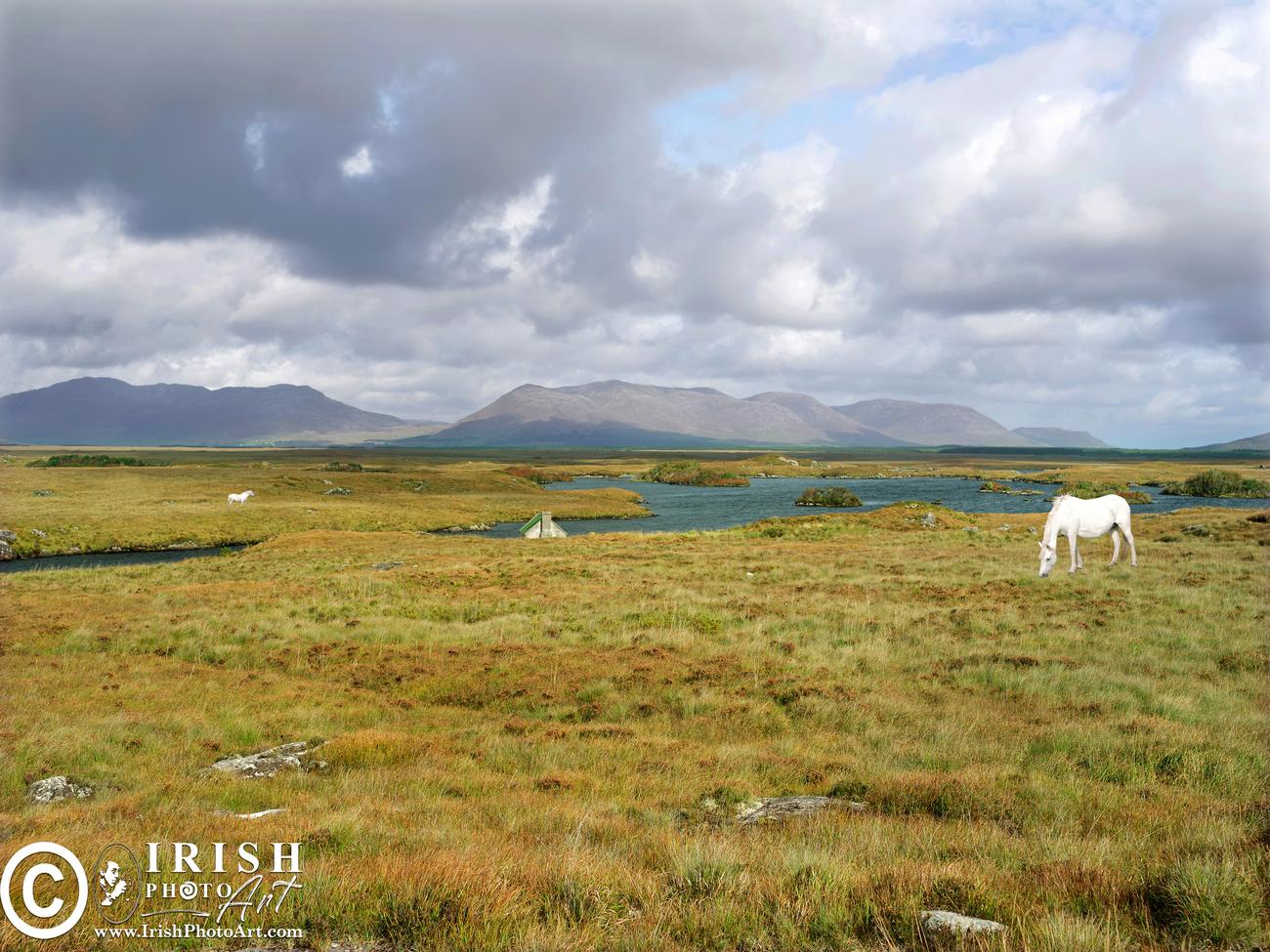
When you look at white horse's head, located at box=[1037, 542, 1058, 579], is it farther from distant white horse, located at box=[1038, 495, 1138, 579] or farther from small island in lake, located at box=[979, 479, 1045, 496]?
small island in lake, located at box=[979, 479, 1045, 496]

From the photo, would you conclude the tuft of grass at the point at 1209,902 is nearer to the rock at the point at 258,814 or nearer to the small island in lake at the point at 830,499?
the rock at the point at 258,814

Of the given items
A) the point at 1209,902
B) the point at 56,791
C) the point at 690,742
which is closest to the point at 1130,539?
the point at 690,742

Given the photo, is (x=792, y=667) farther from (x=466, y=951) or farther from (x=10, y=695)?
(x=10, y=695)

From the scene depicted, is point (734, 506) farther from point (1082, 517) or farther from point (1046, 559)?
point (1046, 559)

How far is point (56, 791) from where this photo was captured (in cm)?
927

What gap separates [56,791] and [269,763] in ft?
8.51

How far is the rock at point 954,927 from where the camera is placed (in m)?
4.94

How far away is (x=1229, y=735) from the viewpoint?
1066cm

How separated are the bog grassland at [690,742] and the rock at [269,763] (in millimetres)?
344

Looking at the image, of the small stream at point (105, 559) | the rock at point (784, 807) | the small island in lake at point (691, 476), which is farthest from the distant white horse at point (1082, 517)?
the small island in lake at point (691, 476)

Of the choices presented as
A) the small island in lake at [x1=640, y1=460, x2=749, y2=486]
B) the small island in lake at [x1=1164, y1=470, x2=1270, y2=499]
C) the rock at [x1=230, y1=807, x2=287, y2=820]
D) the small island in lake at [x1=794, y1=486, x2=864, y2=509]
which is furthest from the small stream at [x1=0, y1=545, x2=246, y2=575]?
the small island in lake at [x1=1164, y1=470, x2=1270, y2=499]

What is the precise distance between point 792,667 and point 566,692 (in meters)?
5.44

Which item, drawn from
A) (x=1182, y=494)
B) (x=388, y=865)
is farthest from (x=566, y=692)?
(x=1182, y=494)

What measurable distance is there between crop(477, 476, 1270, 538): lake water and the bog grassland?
154ft
